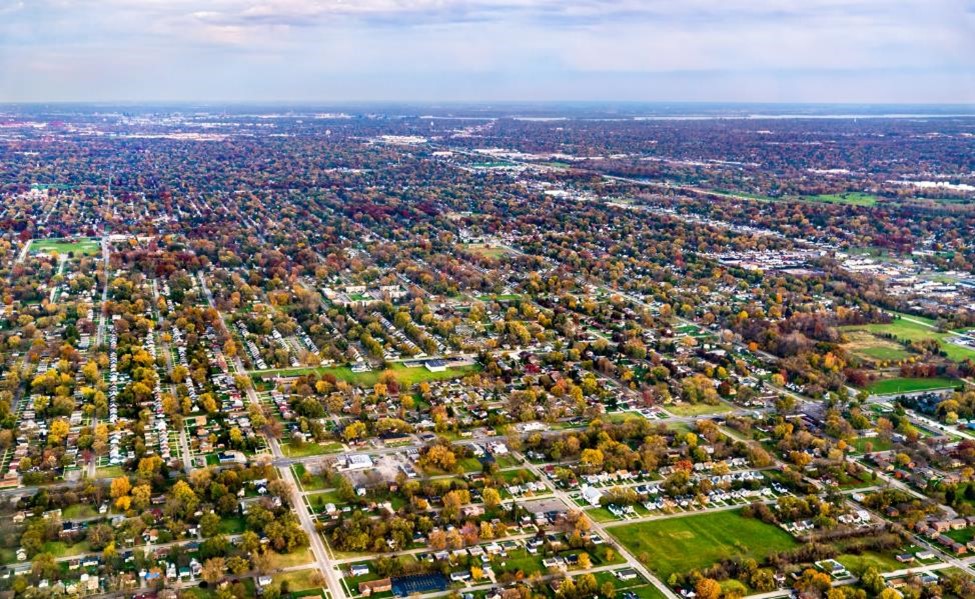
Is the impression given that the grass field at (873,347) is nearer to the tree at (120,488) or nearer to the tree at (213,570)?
the tree at (213,570)

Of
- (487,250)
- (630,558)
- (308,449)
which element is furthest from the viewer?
(487,250)

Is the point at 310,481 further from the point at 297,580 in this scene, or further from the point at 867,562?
the point at 867,562

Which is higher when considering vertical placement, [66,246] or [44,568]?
[66,246]

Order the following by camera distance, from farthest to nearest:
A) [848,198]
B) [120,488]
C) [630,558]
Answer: [848,198] < [120,488] < [630,558]

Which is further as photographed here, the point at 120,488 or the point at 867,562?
the point at 120,488

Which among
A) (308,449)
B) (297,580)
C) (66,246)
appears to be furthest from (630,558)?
(66,246)

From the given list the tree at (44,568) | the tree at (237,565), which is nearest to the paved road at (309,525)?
the tree at (237,565)

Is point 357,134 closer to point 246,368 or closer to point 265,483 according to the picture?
point 246,368

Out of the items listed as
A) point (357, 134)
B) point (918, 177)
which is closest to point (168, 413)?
point (918, 177)
